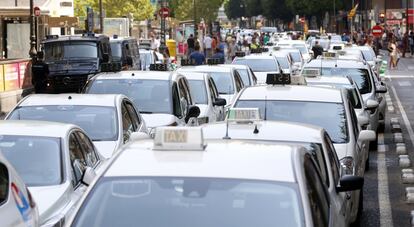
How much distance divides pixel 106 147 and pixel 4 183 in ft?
16.8

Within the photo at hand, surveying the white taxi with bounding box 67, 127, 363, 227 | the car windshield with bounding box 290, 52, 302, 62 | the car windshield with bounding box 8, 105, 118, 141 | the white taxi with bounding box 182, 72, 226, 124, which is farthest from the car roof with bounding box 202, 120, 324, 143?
the car windshield with bounding box 290, 52, 302, 62

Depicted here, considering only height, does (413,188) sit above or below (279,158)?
below

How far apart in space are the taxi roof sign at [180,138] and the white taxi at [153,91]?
8.63 m

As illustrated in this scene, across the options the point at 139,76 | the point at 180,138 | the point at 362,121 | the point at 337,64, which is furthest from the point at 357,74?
the point at 180,138

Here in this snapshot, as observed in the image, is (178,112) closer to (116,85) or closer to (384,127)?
(116,85)

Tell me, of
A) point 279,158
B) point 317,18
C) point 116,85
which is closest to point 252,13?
point 317,18

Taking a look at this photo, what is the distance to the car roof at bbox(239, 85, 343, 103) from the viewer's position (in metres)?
11.9

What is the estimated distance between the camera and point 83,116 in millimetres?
12594

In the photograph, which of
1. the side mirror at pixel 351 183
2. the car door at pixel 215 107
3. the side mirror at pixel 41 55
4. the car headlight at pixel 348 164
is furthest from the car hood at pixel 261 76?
the side mirror at pixel 351 183

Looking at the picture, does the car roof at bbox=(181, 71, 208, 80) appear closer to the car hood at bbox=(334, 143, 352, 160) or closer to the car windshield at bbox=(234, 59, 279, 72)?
the car hood at bbox=(334, 143, 352, 160)

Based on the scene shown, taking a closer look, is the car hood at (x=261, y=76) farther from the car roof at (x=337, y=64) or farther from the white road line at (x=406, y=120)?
the car roof at (x=337, y=64)

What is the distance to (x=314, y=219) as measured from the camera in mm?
5641

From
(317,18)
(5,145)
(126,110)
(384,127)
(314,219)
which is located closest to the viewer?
(314,219)

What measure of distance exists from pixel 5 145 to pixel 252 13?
505 ft
